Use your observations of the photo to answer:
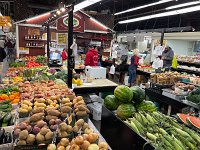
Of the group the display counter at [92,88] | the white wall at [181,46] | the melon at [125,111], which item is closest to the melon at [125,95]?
the melon at [125,111]

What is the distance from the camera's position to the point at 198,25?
55.7 ft

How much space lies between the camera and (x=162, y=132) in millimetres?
2258

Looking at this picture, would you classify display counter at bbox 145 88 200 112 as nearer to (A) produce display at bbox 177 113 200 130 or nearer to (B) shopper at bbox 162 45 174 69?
(A) produce display at bbox 177 113 200 130

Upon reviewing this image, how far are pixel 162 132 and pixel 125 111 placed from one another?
0.73 m

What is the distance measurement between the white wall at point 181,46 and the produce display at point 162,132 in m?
15.9

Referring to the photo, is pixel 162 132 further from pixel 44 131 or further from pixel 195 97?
pixel 195 97

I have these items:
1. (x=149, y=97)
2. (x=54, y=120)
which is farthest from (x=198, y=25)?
(x=54, y=120)

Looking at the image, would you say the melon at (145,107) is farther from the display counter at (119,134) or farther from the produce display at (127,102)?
the display counter at (119,134)

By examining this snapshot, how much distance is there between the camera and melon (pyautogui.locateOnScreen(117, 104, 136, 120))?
289 centimetres

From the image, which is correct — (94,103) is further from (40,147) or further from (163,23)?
A: (163,23)

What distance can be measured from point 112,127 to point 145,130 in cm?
70

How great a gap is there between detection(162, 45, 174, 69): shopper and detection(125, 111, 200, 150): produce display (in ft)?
21.3

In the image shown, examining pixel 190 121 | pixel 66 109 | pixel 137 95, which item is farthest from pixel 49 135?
pixel 190 121

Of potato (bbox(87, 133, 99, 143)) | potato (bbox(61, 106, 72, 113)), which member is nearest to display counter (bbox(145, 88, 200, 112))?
potato (bbox(61, 106, 72, 113))
